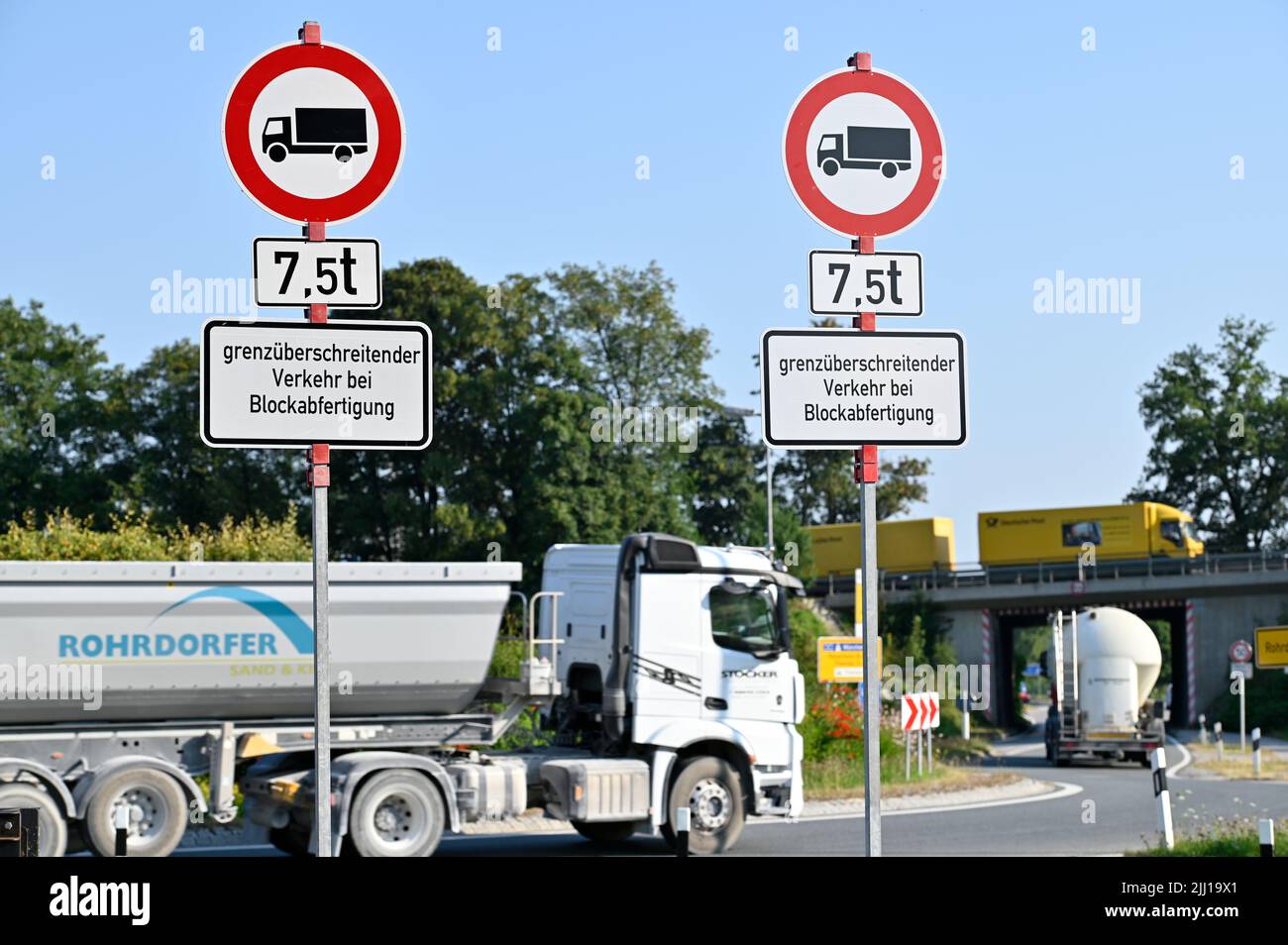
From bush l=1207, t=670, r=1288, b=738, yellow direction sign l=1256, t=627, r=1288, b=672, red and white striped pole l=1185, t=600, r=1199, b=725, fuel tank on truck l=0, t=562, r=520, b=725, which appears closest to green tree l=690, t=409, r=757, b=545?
red and white striped pole l=1185, t=600, r=1199, b=725

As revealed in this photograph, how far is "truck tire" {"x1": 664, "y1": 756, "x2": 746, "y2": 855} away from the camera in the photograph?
15.7 metres

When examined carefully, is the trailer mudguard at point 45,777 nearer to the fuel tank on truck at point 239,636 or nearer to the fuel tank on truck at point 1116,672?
the fuel tank on truck at point 239,636

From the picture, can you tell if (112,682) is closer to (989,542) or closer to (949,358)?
(949,358)

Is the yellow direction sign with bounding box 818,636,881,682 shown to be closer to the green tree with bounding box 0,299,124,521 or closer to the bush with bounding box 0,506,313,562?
the bush with bounding box 0,506,313,562

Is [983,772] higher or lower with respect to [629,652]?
lower

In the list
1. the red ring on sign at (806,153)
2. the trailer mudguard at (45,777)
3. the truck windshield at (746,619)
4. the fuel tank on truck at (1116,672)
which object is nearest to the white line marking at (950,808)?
the truck windshield at (746,619)

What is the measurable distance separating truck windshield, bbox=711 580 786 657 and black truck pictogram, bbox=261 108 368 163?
35.1 feet

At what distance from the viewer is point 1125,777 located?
29719 millimetres

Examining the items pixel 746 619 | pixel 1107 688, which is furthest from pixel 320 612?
pixel 1107 688

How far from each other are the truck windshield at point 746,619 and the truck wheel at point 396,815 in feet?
11.3

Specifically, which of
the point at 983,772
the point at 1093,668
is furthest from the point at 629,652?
the point at 1093,668

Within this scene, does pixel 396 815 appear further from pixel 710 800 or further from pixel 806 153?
pixel 806 153
